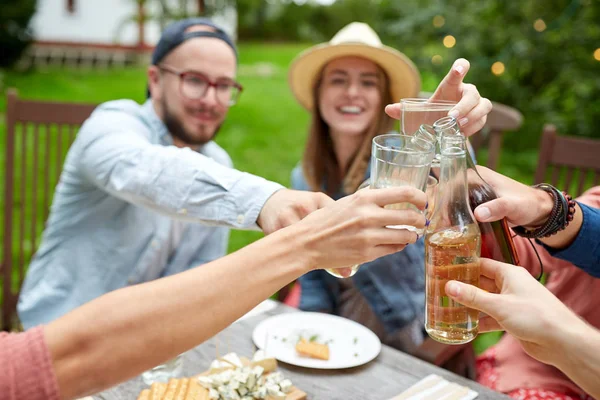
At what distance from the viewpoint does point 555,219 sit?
59.4 inches

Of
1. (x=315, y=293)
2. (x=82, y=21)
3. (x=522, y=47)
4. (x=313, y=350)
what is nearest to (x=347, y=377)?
(x=313, y=350)

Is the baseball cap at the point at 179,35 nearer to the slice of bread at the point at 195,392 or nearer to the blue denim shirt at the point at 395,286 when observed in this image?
the blue denim shirt at the point at 395,286

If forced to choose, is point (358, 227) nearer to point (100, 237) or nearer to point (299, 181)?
point (100, 237)

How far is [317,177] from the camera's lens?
2.83 meters

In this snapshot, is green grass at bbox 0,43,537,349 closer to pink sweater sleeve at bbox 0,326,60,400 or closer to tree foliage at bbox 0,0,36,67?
tree foliage at bbox 0,0,36,67

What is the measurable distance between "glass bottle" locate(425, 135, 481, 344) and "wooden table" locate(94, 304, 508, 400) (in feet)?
1.32

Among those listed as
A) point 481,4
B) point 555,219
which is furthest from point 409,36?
point 555,219

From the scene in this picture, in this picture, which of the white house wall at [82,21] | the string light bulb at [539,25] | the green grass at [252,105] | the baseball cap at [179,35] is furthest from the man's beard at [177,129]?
the white house wall at [82,21]

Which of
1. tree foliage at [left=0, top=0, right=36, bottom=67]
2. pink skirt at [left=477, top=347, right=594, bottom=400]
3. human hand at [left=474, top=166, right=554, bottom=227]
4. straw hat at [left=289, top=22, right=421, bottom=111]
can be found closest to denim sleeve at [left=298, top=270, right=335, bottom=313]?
pink skirt at [left=477, top=347, right=594, bottom=400]

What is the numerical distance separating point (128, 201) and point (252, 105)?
782cm

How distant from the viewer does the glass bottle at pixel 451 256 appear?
3.85ft

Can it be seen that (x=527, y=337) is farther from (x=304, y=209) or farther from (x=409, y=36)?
(x=409, y=36)

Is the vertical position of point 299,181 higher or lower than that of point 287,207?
lower

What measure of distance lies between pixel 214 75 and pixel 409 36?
3694 mm
